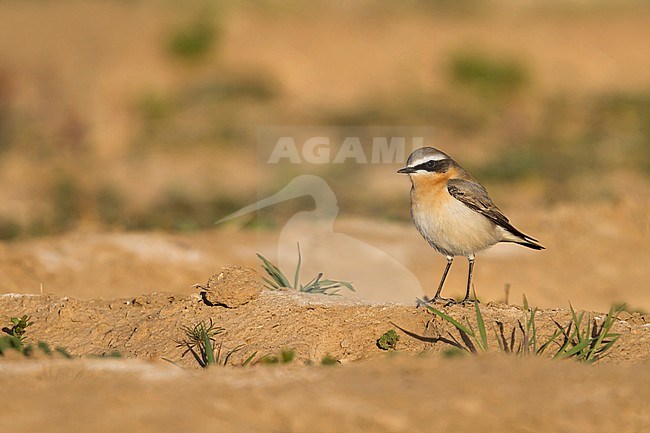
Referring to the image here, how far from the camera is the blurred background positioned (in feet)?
43.4

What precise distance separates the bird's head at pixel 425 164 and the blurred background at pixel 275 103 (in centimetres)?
358

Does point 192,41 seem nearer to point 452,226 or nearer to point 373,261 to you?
point 373,261

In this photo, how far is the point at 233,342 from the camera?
6.02 metres

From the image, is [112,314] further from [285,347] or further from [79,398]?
[79,398]

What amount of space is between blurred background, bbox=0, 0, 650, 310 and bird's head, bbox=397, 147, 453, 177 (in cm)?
358

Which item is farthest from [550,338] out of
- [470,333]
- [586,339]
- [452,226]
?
[452,226]

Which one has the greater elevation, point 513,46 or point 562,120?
point 513,46

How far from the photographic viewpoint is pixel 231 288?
6.36 metres

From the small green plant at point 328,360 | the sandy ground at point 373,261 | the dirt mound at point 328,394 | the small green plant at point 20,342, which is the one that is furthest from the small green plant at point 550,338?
the sandy ground at point 373,261

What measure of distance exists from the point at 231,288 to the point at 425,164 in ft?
4.73

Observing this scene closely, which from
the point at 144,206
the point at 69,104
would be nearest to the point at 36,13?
the point at 69,104

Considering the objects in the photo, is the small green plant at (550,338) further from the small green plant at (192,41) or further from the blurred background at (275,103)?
the small green plant at (192,41)

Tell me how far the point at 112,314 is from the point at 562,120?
12.5 m

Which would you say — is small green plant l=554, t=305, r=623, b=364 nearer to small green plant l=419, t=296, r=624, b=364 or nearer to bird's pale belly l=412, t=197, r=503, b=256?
small green plant l=419, t=296, r=624, b=364
